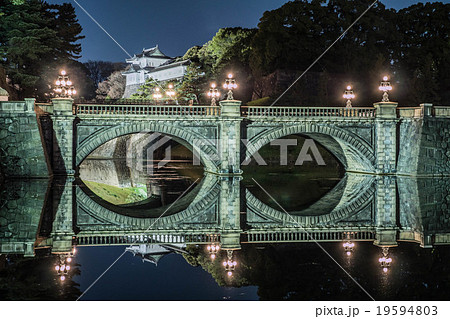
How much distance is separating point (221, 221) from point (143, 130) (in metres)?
18.2

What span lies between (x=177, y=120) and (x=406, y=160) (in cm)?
1657

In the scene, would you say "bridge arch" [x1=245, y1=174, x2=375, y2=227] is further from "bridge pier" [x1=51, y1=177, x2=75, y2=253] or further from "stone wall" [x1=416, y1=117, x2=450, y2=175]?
"stone wall" [x1=416, y1=117, x2=450, y2=175]

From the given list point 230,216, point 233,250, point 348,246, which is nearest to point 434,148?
point 230,216

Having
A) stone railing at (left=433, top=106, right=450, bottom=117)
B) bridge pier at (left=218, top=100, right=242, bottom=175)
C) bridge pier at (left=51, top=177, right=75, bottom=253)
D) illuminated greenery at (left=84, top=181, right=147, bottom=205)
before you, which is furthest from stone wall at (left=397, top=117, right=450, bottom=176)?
bridge pier at (left=51, top=177, right=75, bottom=253)

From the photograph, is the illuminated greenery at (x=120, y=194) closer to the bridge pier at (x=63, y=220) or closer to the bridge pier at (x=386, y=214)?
the bridge pier at (x=63, y=220)

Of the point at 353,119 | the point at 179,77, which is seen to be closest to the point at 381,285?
the point at 353,119

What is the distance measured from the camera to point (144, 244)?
471 inches

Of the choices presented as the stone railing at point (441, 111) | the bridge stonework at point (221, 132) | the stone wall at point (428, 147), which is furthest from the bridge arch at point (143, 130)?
the stone railing at point (441, 111)

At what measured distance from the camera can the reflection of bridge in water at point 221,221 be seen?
1337 cm

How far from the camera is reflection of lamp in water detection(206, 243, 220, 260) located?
11.3 meters

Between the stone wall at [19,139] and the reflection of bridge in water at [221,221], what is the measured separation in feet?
19.5

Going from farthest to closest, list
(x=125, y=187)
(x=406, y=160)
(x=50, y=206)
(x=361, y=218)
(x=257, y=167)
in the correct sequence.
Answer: (x=257, y=167), (x=406, y=160), (x=125, y=187), (x=50, y=206), (x=361, y=218)

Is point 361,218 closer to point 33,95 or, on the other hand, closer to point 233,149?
point 233,149

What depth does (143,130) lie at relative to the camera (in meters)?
33.2
